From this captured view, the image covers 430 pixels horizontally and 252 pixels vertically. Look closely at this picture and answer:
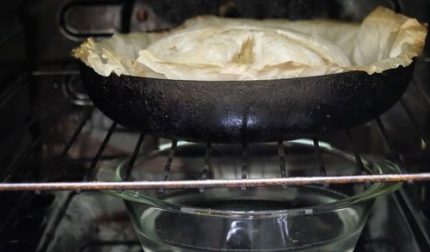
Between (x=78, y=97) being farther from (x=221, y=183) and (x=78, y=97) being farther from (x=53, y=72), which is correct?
(x=221, y=183)

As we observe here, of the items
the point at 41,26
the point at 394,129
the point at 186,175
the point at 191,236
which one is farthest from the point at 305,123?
the point at 41,26

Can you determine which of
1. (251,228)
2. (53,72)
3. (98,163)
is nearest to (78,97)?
(53,72)

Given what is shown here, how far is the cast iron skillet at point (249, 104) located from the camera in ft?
2.64

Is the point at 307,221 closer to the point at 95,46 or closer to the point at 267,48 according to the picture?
the point at 267,48

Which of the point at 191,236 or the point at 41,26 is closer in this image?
the point at 191,236

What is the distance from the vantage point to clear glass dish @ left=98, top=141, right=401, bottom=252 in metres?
0.84

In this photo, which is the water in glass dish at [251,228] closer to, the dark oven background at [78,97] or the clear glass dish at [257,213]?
the clear glass dish at [257,213]

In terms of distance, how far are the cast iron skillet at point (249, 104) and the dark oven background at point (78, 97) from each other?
0.24 m

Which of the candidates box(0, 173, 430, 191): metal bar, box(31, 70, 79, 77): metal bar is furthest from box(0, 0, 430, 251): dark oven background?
box(0, 173, 430, 191): metal bar

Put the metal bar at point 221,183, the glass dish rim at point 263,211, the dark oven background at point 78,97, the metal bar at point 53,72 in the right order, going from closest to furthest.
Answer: the metal bar at point 221,183
the glass dish rim at point 263,211
the dark oven background at point 78,97
the metal bar at point 53,72

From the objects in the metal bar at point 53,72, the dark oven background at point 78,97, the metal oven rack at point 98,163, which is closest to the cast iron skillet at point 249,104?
the metal oven rack at point 98,163

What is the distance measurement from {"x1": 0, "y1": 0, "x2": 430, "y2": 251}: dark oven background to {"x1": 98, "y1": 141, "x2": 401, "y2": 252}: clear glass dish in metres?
0.10

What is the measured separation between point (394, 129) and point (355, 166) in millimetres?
236

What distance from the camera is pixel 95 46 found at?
0.95 metres
